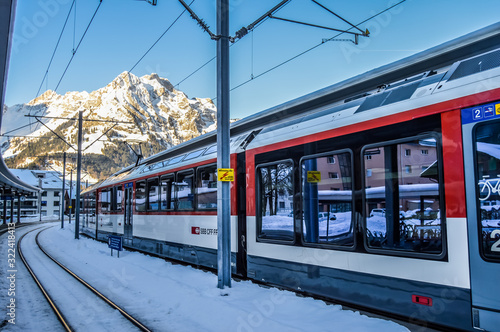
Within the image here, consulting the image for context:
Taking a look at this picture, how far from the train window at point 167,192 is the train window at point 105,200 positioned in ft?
23.3

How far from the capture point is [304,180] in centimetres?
657

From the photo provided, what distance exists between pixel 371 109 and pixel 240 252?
4002mm

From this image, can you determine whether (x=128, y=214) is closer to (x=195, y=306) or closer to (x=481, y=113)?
(x=195, y=306)

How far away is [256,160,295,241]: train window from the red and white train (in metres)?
0.03

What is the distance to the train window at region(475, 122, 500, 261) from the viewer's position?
4117 millimetres

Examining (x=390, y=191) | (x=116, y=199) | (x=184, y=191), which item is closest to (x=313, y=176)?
(x=390, y=191)

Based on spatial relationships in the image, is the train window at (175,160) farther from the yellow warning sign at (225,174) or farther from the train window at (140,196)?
the yellow warning sign at (225,174)

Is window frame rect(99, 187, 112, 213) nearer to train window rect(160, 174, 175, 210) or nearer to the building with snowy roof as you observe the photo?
train window rect(160, 174, 175, 210)

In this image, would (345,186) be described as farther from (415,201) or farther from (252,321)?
(252,321)

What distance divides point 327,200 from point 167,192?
6324mm

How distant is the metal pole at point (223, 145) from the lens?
26.1ft

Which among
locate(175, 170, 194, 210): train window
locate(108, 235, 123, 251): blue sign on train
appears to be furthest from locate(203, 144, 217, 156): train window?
locate(108, 235, 123, 251): blue sign on train

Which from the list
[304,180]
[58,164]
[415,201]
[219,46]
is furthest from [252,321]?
[58,164]

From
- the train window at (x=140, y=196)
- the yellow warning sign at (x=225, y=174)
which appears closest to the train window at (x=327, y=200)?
the yellow warning sign at (x=225, y=174)
